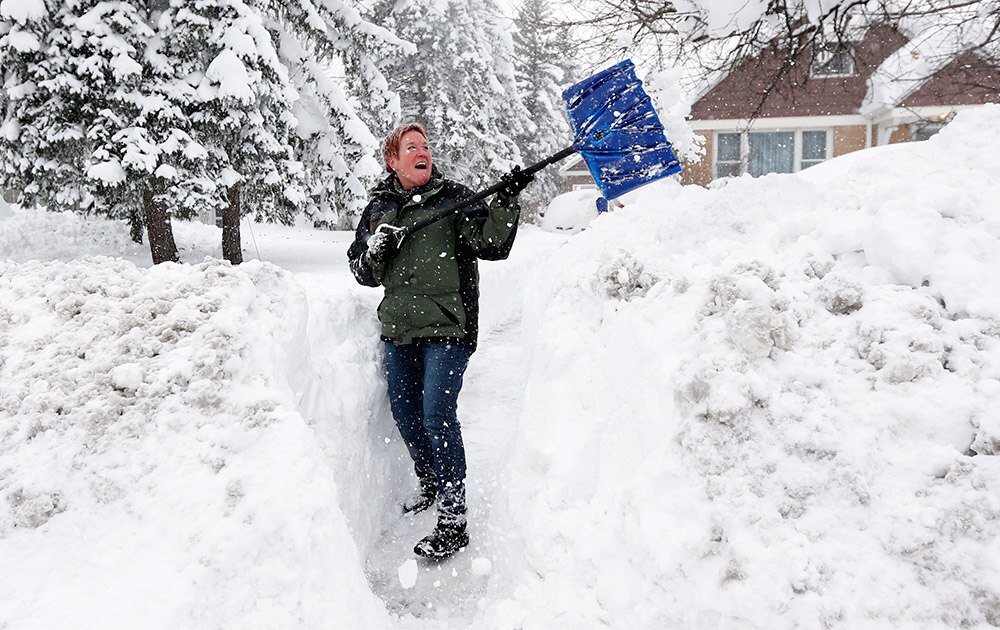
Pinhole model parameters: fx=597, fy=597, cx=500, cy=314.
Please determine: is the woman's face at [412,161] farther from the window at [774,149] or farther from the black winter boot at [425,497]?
the window at [774,149]

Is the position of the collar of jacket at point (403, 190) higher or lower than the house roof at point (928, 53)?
lower

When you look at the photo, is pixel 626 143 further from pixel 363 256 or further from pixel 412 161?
pixel 363 256

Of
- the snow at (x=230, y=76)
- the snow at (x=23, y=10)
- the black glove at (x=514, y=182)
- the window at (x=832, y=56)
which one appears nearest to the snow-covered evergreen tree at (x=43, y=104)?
the snow at (x=23, y=10)

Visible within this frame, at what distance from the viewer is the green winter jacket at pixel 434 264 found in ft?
9.32

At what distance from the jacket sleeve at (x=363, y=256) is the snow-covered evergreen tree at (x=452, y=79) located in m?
16.5

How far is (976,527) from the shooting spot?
1.55 m

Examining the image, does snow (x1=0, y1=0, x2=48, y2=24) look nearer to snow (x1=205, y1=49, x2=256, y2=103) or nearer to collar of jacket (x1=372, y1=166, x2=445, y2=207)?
snow (x1=205, y1=49, x2=256, y2=103)

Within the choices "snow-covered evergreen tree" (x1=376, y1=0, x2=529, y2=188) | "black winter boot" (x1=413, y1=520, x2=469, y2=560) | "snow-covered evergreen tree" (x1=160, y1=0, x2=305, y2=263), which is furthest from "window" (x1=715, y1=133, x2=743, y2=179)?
"black winter boot" (x1=413, y1=520, x2=469, y2=560)

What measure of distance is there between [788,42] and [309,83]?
7.25 metres

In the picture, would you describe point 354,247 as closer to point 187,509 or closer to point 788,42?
point 187,509

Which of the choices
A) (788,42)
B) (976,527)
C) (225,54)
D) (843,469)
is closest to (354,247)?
(843,469)

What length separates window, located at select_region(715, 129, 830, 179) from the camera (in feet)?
56.8

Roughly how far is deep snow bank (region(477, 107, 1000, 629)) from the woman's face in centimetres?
117

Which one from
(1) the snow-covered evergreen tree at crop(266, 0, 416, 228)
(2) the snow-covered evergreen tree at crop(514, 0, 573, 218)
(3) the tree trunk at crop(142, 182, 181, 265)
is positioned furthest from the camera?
(2) the snow-covered evergreen tree at crop(514, 0, 573, 218)
